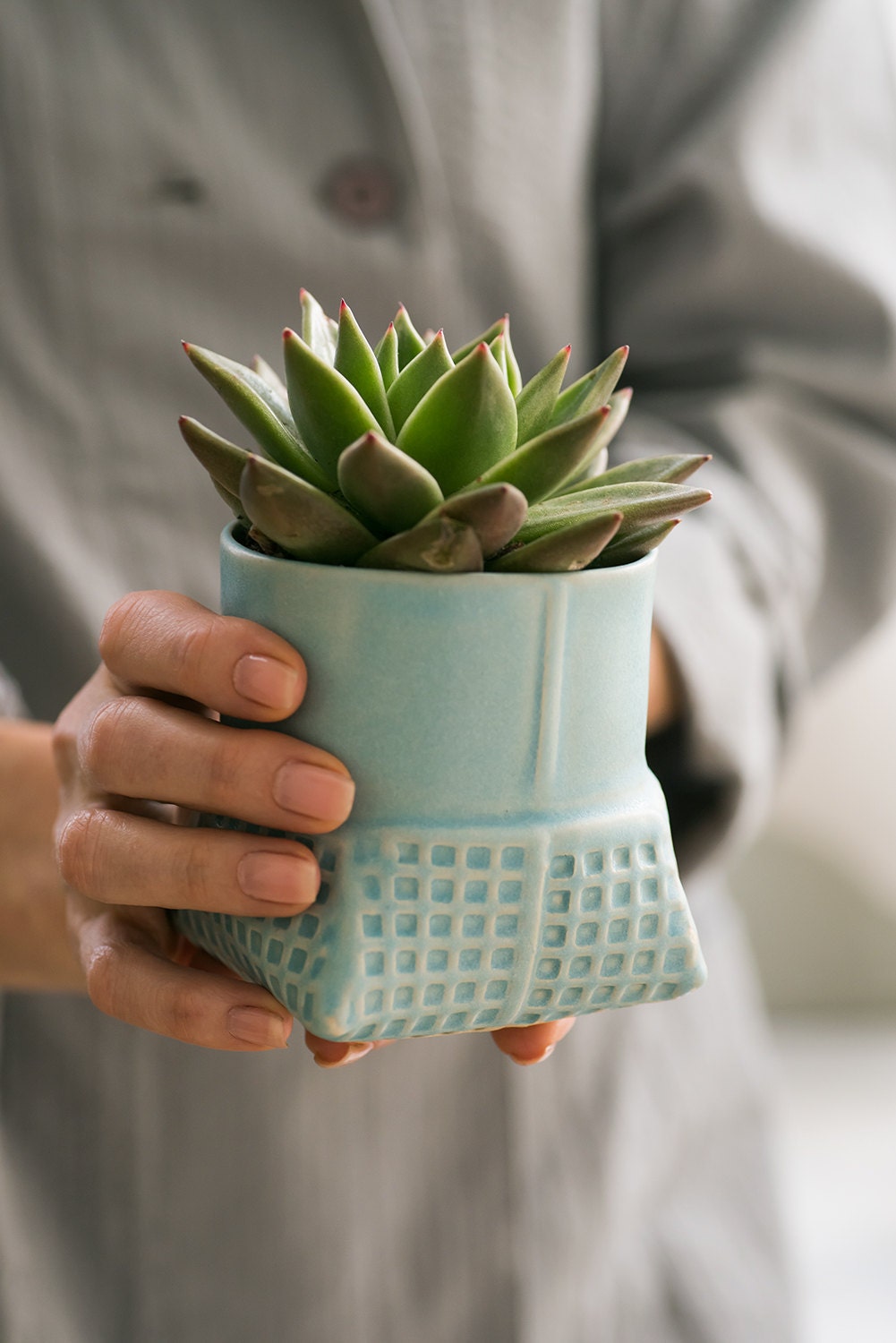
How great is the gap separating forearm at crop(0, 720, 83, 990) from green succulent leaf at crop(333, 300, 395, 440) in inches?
8.9

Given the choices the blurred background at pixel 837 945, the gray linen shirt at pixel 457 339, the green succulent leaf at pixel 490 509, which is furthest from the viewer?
the blurred background at pixel 837 945

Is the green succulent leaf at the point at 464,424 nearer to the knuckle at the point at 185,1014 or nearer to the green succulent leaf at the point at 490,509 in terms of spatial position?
the green succulent leaf at the point at 490,509

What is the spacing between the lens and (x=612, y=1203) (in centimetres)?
67

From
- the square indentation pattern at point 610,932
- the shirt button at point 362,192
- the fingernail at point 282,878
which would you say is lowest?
the square indentation pattern at point 610,932

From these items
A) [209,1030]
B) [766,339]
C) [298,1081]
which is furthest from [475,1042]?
[766,339]

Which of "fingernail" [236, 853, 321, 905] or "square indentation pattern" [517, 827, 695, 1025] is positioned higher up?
"fingernail" [236, 853, 321, 905]

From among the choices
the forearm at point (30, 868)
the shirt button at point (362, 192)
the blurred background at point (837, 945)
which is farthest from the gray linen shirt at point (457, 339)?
the blurred background at point (837, 945)

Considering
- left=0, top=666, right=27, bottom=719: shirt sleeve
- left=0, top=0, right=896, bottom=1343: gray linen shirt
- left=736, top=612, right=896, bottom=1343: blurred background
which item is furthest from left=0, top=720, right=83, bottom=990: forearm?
left=736, top=612, right=896, bottom=1343: blurred background

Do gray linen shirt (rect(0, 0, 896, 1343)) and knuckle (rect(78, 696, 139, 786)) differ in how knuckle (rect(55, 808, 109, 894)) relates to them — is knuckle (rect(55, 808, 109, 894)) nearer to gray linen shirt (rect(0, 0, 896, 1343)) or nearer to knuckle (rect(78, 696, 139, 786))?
knuckle (rect(78, 696, 139, 786))

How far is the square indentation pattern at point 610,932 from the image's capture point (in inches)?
12.2

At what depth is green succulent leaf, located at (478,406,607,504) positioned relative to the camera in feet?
0.90

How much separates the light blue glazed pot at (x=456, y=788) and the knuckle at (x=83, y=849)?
0.05 meters

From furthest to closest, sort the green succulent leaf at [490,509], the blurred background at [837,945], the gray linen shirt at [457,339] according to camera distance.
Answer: the blurred background at [837,945], the gray linen shirt at [457,339], the green succulent leaf at [490,509]

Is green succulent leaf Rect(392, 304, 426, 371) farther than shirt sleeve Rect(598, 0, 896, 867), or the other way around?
shirt sleeve Rect(598, 0, 896, 867)
